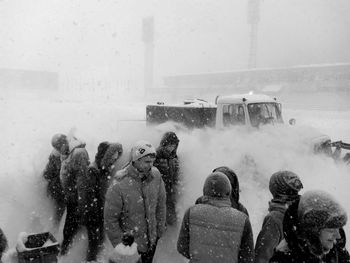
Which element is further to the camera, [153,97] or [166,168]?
[153,97]

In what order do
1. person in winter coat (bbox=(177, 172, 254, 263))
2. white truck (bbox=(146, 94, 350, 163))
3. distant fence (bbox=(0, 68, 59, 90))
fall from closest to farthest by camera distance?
1. person in winter coat (bbox=(177, 172, 254, 263))
2. white truck (bbox=(146, 94, 350, 163))
3. distant fence (bbox=(0, 68, 59, 90))

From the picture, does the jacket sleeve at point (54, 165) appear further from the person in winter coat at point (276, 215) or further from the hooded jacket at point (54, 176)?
the person in winter coat at point (276, 215)

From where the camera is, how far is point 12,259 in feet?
10.7

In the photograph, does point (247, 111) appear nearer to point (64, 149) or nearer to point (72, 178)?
point (64, 149)

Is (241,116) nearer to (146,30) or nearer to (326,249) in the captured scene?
(326,249)

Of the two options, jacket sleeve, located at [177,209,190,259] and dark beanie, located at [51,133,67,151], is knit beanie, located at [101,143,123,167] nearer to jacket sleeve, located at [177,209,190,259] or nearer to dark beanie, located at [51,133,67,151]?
dark beanie, located at [51,133,67,151]

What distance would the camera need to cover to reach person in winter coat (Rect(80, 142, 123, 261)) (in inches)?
164

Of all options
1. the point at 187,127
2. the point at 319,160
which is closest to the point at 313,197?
the point at 319,160

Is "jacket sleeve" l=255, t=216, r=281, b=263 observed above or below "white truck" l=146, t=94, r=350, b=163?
below

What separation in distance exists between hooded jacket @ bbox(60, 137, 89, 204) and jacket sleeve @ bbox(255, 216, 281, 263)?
2480 mm

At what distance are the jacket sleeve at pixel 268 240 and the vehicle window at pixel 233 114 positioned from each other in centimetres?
619

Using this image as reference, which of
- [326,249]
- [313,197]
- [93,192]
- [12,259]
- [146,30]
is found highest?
[146,30]

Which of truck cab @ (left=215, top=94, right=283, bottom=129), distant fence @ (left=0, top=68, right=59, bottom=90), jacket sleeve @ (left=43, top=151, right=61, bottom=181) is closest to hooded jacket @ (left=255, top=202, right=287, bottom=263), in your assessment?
jacket sleeve @ (left=43, top=151, right=61, bottom=181)

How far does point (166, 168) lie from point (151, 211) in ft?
5.08
